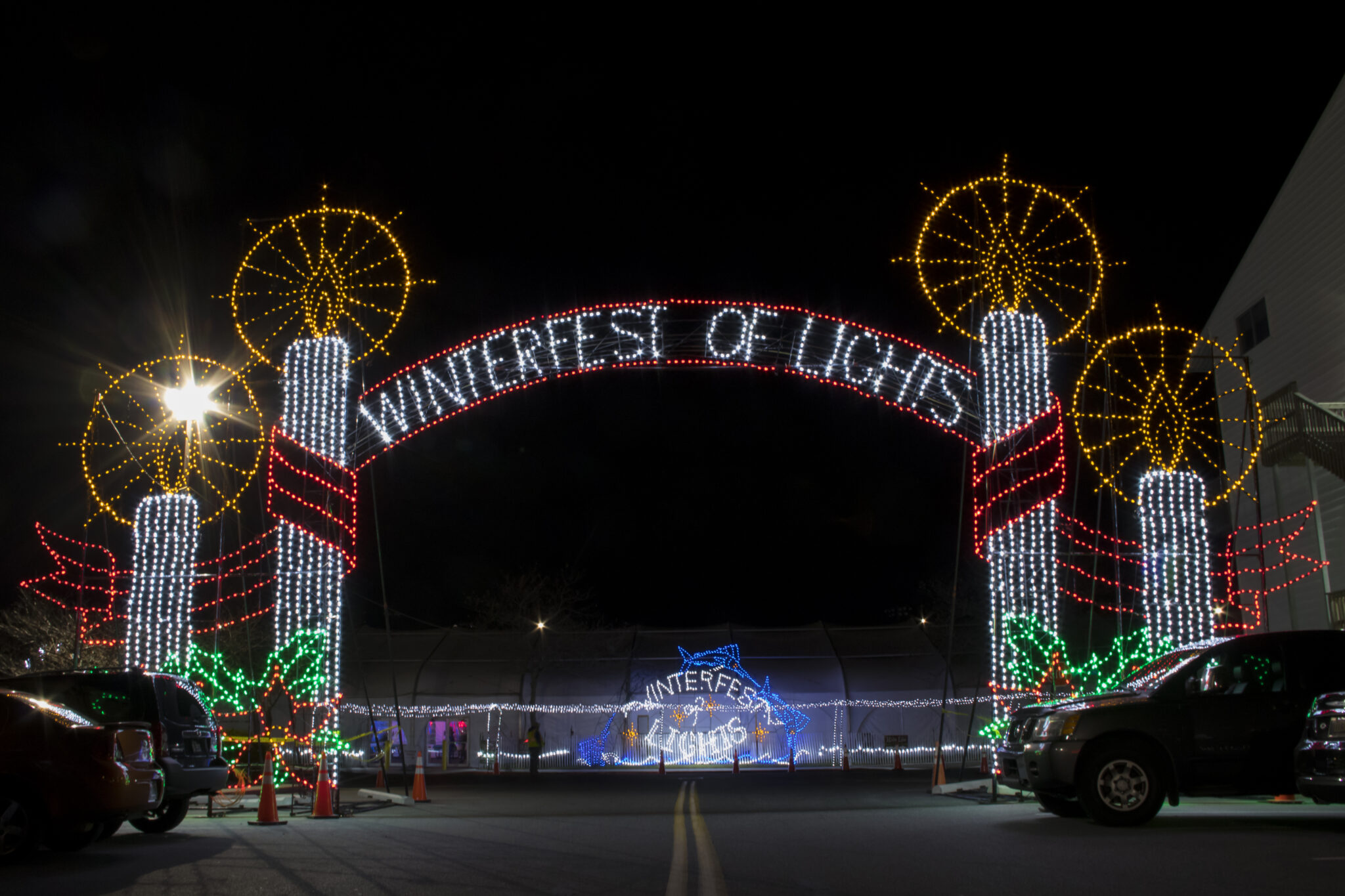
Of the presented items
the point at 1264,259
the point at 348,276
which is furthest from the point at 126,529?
the point at 1264,259

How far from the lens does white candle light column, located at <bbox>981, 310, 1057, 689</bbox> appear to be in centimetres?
1778

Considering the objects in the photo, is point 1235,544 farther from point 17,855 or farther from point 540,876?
point 17,855

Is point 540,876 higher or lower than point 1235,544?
lower

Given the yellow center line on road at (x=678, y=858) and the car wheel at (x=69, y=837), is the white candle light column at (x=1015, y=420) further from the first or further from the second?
the car wheel at (x=69, y=837)

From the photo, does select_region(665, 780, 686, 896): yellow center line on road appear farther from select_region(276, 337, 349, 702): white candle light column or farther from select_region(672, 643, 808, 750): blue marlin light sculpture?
select_region(672, 643, 808, 750): blue marlin light sculpture

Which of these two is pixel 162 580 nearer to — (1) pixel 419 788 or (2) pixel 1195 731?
(1) pixel 419 788

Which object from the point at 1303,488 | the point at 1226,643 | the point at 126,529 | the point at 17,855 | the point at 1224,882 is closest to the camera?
the point at 1224,882

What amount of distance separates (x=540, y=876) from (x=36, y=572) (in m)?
40.8

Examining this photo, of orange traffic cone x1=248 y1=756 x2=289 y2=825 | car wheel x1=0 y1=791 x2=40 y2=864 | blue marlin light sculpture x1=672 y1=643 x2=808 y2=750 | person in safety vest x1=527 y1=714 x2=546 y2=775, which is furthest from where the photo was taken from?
blue marlin light sculpture x1=672 y1=643 x2=808 y2=750

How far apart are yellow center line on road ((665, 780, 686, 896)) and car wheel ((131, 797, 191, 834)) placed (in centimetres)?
500

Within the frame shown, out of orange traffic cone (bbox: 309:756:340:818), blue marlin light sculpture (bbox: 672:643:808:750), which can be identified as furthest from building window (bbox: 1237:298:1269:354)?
orange traffic cone (bbox: 309:756:340:818)

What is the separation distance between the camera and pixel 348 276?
725 inches

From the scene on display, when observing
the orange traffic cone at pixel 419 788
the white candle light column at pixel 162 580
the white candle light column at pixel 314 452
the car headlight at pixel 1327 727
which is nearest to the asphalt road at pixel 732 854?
the car headlight at pixel 1327 727

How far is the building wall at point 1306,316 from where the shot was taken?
21.6 m
